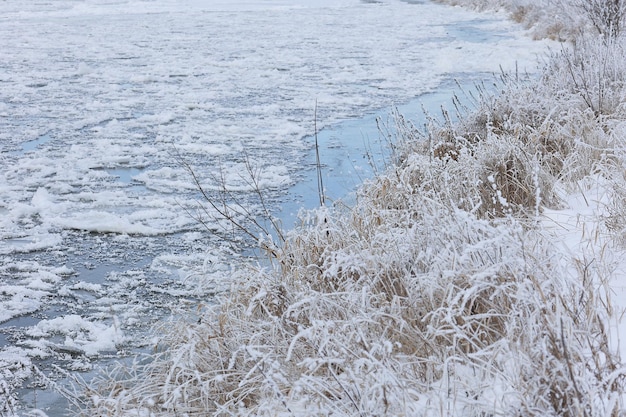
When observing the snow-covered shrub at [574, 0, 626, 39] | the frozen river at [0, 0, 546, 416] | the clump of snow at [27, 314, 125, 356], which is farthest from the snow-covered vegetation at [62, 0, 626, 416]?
the snow-covered shrub at [574, 0, 626, 39]

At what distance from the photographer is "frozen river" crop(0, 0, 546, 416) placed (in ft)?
14.0

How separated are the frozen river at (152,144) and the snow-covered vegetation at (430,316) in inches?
22.7

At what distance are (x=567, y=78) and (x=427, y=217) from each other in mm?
3822

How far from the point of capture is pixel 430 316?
2.93 metres

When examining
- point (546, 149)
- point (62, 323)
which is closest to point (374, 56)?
point (546, 149)

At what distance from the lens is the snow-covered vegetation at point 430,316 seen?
2221 millimetres

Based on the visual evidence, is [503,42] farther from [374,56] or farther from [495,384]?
[495,384]

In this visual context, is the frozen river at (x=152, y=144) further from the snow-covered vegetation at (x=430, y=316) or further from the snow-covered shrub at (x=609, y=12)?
the snow-covered shrub at (x=609, y=12)

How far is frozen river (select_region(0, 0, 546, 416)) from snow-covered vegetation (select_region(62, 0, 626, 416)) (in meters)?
0.58

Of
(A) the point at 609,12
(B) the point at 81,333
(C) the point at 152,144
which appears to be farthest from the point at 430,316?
(A) the point at 609,12

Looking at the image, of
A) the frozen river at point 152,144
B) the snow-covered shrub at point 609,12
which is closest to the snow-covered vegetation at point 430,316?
the frozen river at point 152,144

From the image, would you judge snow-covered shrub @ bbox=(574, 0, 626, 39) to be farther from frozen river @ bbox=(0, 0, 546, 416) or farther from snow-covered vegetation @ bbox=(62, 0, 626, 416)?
snow-covered vegetation @ bbox=(62, 0, 626, 416)

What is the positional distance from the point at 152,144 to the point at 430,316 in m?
5.73

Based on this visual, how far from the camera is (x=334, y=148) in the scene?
7684 millimetres
